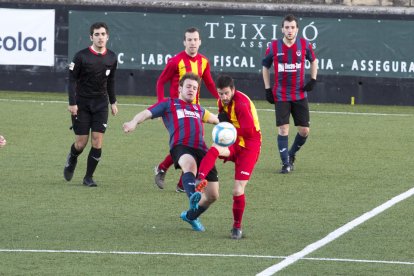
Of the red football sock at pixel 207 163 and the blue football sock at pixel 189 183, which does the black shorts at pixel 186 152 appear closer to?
the blue football sock at pixel 189 183

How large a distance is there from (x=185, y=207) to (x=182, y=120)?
1427 mm

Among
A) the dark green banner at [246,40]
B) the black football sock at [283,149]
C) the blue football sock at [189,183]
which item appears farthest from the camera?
the dark green banner at [246,40]

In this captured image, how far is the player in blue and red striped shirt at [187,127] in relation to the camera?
1138cm

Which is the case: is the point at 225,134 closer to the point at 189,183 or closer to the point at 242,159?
the point at 242,159

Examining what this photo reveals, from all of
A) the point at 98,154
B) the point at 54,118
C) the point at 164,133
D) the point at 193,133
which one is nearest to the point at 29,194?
the point at 98,154

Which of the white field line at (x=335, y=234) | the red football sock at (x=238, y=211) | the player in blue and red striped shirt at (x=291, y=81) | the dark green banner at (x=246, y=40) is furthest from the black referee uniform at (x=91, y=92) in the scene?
the dark green banner at (x=246, y=40)

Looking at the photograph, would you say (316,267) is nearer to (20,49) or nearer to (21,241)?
(21,241)

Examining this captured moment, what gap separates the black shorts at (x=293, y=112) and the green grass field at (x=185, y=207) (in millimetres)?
632

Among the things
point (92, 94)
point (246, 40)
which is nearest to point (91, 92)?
point (92, 94)

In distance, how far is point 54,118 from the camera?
22.3 m

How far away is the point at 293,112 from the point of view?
16406 mm

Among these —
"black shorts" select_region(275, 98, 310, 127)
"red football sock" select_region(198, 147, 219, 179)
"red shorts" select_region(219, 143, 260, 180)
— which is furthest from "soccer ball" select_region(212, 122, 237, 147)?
"black shorts" select_region(275, 98, 310, 127)

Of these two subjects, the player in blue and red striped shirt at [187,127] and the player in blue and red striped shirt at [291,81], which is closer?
the player in blue and red striped shirt at [187,127]

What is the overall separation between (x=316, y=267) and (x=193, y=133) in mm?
2486
